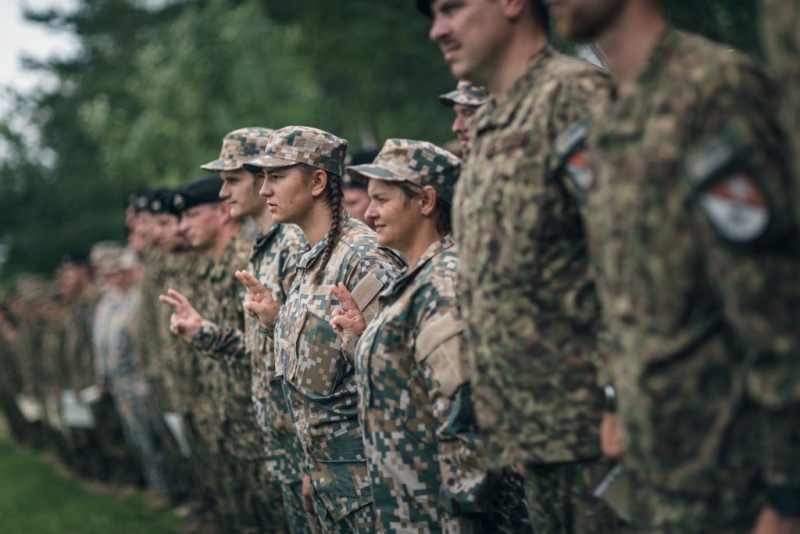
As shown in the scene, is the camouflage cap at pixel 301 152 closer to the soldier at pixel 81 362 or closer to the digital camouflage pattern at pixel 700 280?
the digital camouflage pattern at pixel 700 280

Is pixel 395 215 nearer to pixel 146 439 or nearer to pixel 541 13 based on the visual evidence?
pixel 541 13

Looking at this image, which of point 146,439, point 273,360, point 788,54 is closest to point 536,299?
point 788,54

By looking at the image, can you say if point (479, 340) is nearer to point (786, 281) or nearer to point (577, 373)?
point (577, 373)

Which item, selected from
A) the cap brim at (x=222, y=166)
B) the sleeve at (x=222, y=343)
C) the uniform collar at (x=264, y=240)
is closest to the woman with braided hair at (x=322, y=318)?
the uniform collar at (x=264, y=240)

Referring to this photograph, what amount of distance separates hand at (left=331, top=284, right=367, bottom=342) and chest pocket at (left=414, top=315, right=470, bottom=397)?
702 millimetres

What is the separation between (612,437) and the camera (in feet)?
10.0

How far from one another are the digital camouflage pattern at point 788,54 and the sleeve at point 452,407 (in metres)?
1.85

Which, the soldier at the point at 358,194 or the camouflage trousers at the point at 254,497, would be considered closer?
the camouflage trousers at the point at 254,497

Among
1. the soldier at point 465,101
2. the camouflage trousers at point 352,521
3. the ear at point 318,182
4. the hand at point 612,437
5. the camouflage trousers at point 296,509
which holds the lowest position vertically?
the camouflage trousers at point 296,509

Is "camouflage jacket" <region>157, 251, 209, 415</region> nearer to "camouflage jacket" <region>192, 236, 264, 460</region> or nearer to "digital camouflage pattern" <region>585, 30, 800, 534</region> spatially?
"camouflage jacket" <region>192, 236, 264, 460</region>

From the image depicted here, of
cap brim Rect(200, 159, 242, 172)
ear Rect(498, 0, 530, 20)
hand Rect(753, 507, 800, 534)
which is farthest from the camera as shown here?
cap brim Rect(200, 159, 242, 172)

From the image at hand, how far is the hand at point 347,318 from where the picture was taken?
473 centimetres

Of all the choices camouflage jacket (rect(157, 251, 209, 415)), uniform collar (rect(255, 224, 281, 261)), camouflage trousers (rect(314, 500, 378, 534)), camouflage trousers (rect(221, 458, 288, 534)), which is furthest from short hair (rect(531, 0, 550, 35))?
camouflage jacket (rect(157, 251, 209, 415))

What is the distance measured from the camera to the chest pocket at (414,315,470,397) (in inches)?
156
